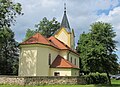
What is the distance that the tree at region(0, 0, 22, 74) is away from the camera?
36.2 meters

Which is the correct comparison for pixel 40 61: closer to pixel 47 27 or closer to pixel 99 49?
pixel 99 49

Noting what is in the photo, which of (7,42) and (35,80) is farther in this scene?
(7,42)

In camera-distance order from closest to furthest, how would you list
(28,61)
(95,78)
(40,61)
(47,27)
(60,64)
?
(40,61) → (28,61) → (60,64) → (95,78) → (47,27)

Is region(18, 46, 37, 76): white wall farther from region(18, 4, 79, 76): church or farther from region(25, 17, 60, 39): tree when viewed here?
region(25, 17, 60, 39): tree

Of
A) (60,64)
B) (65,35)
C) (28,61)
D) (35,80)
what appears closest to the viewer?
(35,80)

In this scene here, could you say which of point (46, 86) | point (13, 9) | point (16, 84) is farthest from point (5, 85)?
point (13, 9)

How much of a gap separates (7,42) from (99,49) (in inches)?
1356

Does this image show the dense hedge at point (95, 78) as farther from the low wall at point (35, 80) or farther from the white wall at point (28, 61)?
the white wall at point (28, 61)

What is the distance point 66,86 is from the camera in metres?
31.0

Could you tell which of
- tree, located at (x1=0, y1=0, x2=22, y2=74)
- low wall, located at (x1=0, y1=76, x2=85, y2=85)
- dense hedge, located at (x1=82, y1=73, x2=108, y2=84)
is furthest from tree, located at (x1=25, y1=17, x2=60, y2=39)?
low wall, located at (x1=0, y1=76, x2=85, y2=85)

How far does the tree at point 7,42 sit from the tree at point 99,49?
12.8 metres

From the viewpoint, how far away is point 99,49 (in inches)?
1528

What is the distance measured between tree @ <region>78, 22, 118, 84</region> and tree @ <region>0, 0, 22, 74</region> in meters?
12.8

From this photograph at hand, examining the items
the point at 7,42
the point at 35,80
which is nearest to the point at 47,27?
the point at 7,42
